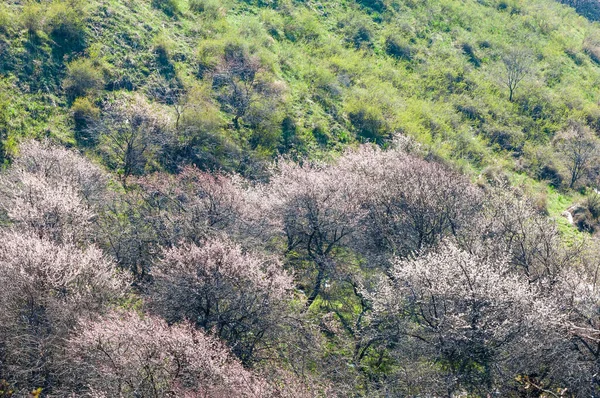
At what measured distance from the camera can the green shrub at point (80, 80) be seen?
108ft

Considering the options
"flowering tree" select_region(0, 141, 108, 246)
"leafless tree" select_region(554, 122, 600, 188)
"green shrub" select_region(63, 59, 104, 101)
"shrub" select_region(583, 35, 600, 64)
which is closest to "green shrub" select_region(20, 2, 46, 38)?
"green shrub" select_region(63, 59, 104, 101)

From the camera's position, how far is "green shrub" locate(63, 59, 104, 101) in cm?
3281

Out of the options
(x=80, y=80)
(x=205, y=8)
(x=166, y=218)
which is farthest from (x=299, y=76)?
(x=166, y=218)

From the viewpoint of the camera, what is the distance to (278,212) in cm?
2409

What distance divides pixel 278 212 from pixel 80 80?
17497mm

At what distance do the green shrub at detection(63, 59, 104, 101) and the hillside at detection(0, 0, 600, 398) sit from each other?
0.51 feet

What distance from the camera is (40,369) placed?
14906 mm

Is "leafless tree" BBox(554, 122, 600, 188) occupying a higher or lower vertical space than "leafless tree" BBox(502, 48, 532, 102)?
lower

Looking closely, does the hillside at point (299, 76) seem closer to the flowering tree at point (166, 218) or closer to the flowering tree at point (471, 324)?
the flowering tree at point (166, 218)

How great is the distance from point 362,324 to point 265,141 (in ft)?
59.8

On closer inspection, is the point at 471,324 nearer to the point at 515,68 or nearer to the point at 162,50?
the point at 162,50

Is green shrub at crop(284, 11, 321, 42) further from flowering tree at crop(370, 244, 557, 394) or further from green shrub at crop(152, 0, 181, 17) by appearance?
flowering tree at crop(370, 244, 557, 394)

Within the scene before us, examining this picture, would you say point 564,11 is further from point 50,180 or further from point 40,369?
point 40,369

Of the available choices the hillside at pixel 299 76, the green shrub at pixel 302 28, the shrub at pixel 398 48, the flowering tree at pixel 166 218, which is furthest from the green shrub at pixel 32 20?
the shrub at pixel 398 48
